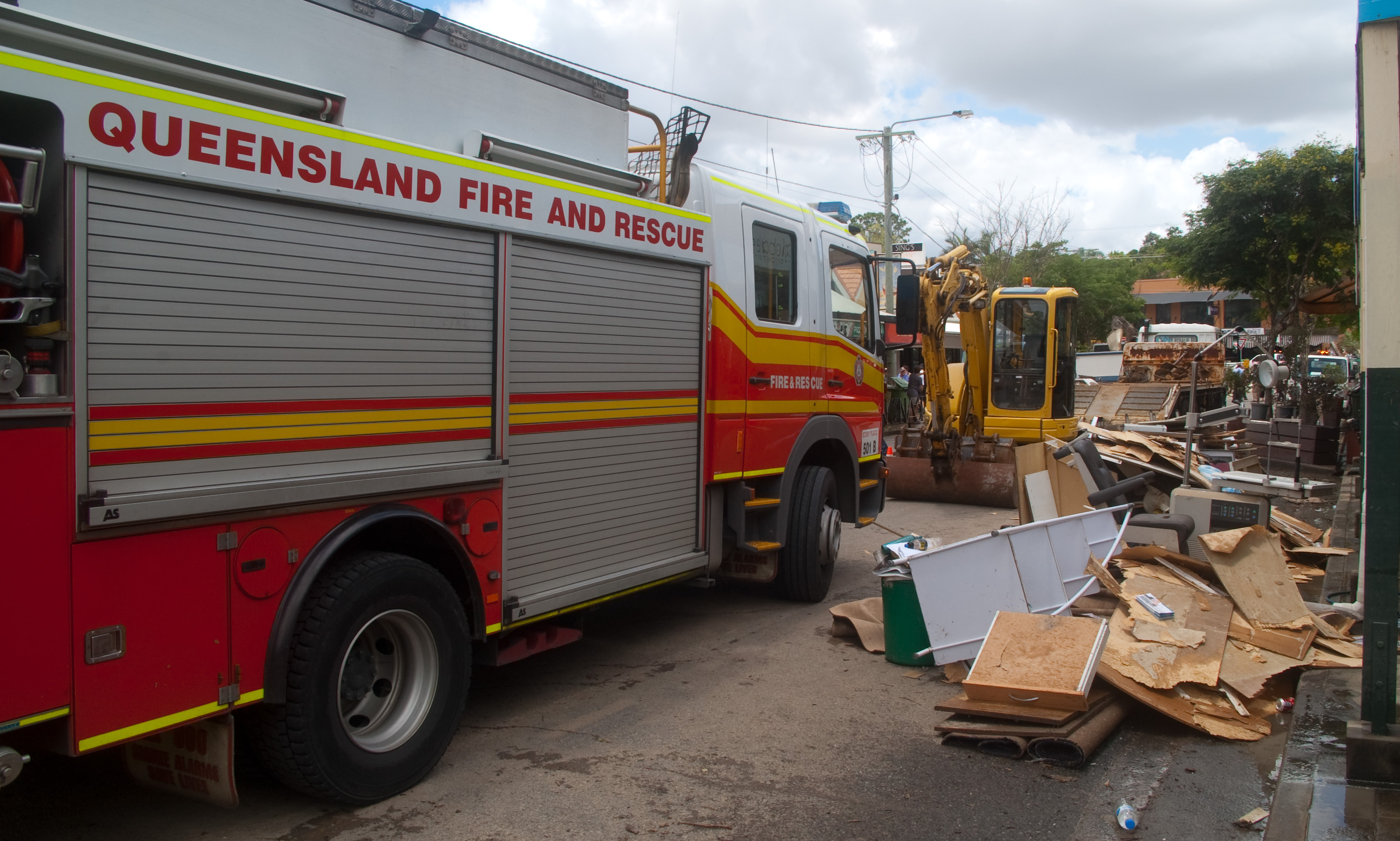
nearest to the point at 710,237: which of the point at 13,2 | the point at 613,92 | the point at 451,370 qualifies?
the point at 613,92

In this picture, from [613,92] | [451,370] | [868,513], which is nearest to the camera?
[451,370]

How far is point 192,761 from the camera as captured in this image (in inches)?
144

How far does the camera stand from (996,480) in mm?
13023

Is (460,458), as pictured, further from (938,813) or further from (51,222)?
(938,813)

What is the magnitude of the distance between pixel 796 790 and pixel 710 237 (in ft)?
11.0

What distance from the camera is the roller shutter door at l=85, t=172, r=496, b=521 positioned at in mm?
3258

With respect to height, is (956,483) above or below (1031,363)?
below

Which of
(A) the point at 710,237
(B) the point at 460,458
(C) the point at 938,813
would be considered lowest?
(C) the point at 938,813

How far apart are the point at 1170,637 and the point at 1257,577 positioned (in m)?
1.15

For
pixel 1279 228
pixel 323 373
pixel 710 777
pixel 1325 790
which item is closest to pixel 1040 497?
pixel 1325 790

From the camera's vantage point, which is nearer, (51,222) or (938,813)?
(51,222)

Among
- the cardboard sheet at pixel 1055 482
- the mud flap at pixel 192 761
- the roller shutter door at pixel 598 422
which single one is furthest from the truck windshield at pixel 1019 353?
the mud flap at pixel 192 761

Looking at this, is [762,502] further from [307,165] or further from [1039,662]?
[307,165]

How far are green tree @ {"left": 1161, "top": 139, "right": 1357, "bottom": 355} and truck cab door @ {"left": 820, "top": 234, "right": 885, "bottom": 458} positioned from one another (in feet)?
56.1
